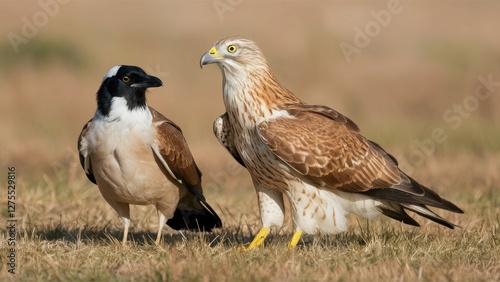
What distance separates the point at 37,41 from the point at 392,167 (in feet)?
41.8

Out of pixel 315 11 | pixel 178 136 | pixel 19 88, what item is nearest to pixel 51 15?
pixel 19 88

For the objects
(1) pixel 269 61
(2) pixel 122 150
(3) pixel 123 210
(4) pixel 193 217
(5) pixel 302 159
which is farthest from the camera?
(1) pixel 269 61

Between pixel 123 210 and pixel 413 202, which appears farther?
pixel 123 210

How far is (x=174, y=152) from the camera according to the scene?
6445 mm

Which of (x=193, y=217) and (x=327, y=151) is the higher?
(x=327, y=151)

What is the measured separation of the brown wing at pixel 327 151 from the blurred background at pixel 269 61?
4875 millimetres

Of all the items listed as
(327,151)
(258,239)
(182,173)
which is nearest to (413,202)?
(327,151)

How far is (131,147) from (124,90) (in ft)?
1.45

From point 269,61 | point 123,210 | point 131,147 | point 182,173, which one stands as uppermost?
point 269,61

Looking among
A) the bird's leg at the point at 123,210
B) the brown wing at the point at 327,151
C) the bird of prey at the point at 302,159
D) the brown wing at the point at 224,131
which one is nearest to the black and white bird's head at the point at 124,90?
the bird of prey at the point at 302,159

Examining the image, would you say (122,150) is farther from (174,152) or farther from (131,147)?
(174,152)

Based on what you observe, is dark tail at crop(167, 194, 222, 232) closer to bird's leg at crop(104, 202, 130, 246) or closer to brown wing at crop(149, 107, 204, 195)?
brown wing at crop(149, 107, 204, 195)

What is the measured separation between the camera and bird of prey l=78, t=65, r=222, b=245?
20.4ft

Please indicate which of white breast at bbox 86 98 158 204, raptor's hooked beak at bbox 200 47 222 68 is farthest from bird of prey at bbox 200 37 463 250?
white breast at bbox 86 98 158 204
